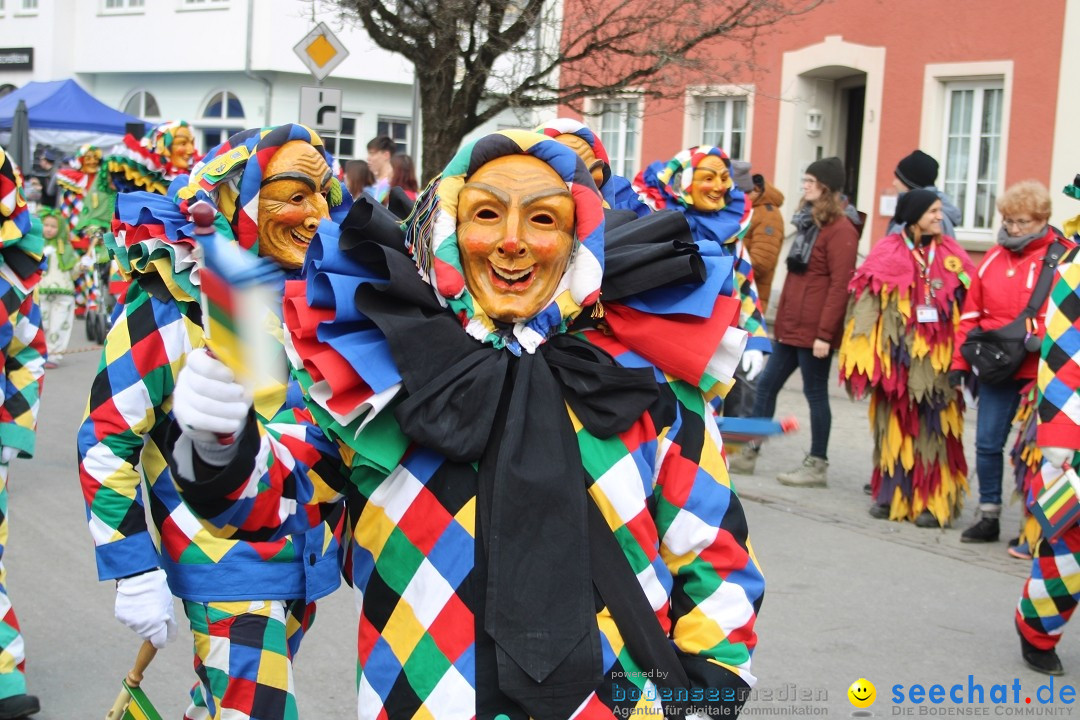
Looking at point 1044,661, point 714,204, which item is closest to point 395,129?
point 714,204

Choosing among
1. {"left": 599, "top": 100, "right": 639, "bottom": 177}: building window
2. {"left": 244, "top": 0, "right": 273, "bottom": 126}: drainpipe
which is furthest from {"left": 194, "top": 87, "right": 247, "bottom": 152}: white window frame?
{"left": 599, "top": 100, "right": 639, "bottom": 177}: building window

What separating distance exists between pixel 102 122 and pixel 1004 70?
49.0ft

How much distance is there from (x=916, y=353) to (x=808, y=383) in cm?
117

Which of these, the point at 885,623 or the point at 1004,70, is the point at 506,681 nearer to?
the point at 885,623

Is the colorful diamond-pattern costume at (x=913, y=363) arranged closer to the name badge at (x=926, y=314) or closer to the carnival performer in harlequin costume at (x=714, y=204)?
the name badge at (x=926, y=314)

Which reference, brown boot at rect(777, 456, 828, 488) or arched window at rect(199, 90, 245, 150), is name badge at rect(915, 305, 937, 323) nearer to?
brown boot at rect(777, 456, 828, 488)

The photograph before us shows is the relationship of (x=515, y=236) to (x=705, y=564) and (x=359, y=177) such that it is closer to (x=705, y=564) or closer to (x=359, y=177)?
(x=705, y=564)

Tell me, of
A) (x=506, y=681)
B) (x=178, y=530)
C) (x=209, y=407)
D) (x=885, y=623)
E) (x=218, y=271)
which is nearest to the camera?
(x=218, y=271)

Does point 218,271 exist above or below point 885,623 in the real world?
above

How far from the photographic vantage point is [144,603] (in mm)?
3416

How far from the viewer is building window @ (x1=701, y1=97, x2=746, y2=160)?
17172mm

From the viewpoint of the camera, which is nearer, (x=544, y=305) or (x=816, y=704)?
(x=544, y=305)

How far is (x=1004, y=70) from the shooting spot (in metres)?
14.2

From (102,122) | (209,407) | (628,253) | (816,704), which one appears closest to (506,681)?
(209,407)
